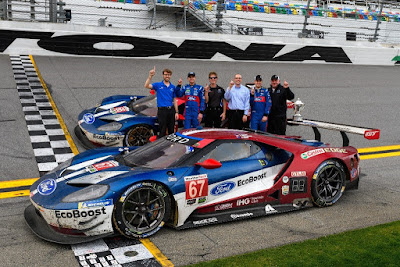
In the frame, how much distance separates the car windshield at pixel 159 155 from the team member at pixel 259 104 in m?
3.18

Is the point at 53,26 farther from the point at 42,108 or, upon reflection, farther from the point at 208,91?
the point at 208,91

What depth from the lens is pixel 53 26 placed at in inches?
662

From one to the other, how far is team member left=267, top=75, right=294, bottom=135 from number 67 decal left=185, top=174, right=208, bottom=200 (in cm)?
393

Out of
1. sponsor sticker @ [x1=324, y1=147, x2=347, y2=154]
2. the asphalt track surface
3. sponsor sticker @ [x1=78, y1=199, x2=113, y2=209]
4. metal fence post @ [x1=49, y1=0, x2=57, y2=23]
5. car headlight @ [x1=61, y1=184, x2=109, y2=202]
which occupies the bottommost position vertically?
the asphalt track surface

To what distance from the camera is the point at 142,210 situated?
549 centimetres

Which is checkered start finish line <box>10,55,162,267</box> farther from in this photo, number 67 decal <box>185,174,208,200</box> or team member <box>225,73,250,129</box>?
team member <box>225,73,250,129</box>

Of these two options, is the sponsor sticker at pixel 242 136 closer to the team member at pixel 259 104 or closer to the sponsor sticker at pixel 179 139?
the sponsor sticker at pixel 179 139

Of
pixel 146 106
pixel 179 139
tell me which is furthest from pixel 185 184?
pixel 146 106

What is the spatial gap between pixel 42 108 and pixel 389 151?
792 centimetres

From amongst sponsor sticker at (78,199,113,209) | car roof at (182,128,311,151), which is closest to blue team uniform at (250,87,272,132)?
car roof at (182,128,311,151)

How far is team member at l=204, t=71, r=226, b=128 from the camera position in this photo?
929 centimetres

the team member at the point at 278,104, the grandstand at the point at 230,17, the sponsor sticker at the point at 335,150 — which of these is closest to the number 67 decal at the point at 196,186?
the sponsor sticker at the point at 335,150

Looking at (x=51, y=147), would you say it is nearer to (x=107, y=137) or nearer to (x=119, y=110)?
(x=107, y=137)

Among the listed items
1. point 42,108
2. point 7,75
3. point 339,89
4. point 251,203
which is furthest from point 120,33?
point 251,203
